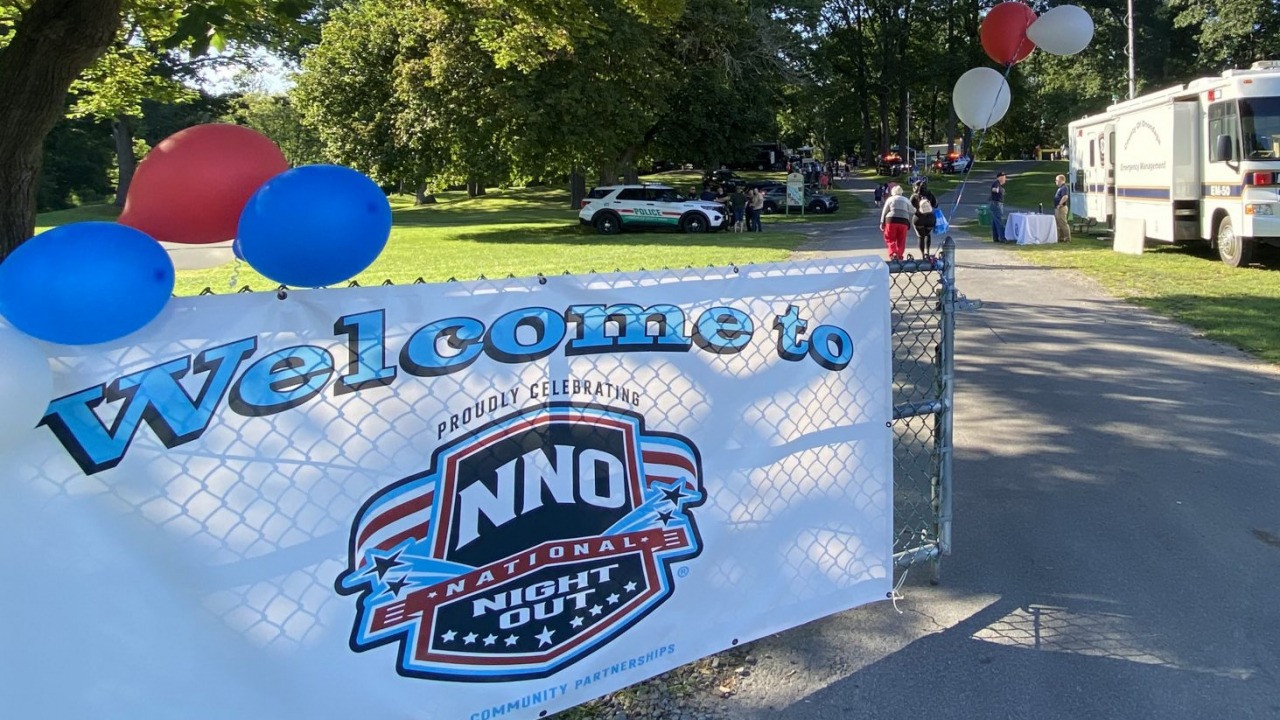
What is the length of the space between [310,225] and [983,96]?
14.4 metres

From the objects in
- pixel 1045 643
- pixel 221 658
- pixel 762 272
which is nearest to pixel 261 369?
pixel 221 658

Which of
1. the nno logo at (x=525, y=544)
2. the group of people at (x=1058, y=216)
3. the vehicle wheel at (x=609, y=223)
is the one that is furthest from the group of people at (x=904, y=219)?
the nno logo at (x=525, y=544)

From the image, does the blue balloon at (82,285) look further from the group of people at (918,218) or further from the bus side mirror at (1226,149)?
the bus side mirror at (1226,149)

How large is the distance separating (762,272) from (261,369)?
5.74 feet

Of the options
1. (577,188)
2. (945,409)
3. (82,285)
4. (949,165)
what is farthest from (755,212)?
(949,165)

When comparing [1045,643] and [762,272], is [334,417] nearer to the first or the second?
[762,272]

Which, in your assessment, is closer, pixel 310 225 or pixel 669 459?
pixel 310 225

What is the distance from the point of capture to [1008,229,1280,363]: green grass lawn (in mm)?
10266

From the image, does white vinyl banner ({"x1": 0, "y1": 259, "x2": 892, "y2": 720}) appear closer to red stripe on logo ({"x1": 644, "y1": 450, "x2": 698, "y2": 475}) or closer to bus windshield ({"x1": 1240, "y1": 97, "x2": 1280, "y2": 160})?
red stripe on logo ({"x1": 644, "y1": 450, "x2": 698, "y2": 475})

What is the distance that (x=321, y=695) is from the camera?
2.57 meters

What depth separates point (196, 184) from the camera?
275cm

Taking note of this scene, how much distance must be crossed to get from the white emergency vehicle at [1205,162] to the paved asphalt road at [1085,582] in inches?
322

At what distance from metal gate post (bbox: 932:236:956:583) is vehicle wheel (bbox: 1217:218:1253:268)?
1409 centimetres

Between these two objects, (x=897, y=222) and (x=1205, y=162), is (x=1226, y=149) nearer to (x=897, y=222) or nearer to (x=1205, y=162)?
(x=1205, y=162)
